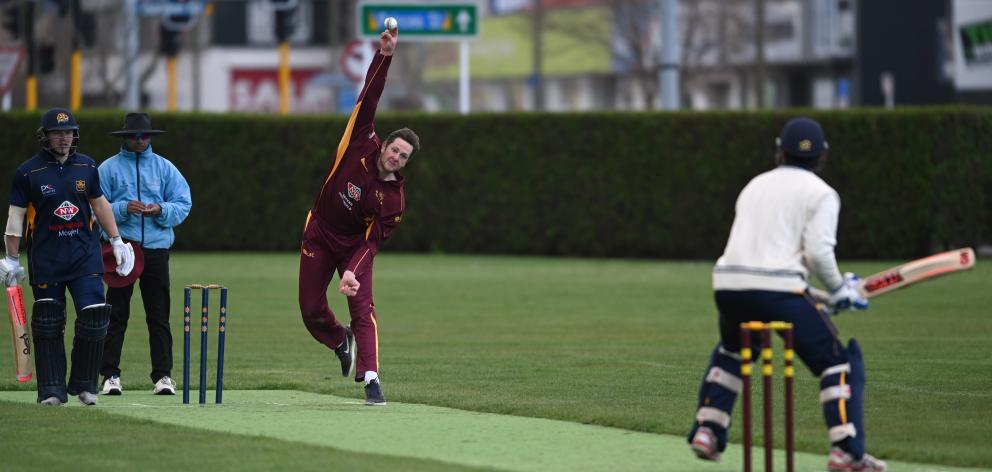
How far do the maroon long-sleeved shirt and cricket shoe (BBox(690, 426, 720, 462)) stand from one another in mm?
3694

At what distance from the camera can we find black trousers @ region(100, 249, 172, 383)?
1355cm

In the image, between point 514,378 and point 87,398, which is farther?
point 514,378

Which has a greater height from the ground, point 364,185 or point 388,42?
point 388,42

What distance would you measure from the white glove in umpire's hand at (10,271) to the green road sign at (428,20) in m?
20.9

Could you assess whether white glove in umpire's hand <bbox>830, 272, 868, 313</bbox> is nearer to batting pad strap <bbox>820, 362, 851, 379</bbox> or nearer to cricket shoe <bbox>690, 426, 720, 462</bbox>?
batting pad strap <bbox>820, 362, 851, 379</bbox>

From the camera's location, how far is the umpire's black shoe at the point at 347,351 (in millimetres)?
13367

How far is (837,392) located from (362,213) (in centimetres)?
438

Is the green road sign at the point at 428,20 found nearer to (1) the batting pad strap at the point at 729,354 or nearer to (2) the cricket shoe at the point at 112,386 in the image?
(2) the cricket shoe at the point at 112,386

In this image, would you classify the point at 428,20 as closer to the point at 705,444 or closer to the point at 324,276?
the point at 324,276

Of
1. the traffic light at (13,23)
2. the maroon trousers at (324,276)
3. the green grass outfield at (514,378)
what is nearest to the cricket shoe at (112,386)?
the green grass outfield at (514,378)

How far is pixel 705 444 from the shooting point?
954 centimetres

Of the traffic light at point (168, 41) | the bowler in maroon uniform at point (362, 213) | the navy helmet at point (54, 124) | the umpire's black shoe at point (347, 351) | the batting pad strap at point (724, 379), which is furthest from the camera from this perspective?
the traffic light at point (168, 41)

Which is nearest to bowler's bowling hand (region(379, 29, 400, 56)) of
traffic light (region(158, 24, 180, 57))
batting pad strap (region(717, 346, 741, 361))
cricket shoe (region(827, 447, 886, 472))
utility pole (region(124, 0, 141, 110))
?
batting pad strap (region(717, 346, 741, 361))

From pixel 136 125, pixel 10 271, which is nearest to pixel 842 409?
pixel 10 271
